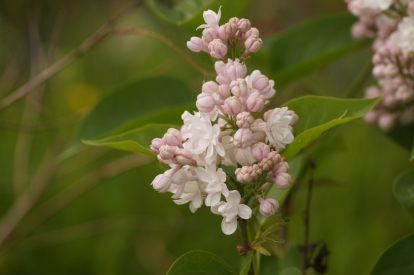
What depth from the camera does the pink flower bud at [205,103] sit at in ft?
1.19

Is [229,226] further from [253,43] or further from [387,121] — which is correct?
[387,121]

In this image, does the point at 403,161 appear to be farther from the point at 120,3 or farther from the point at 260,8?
the point at 120,3

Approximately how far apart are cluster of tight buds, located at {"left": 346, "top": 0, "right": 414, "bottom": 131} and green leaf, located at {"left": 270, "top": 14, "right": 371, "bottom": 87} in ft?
0.16

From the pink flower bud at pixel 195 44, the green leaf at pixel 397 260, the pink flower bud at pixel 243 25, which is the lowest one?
the green leaf at pixel 397 260

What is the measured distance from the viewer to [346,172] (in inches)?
41.1

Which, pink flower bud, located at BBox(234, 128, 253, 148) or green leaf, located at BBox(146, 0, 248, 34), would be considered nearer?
pink flower bud, located at BBox(234, 128, 253, 148)

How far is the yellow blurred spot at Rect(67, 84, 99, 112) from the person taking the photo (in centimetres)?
137

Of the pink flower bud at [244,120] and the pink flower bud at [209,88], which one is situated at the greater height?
the pink flower bud at [209,88]

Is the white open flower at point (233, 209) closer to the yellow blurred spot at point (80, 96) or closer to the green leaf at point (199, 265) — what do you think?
the green leaf at point (199, 265)

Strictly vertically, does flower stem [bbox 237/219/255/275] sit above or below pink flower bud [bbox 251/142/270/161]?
below

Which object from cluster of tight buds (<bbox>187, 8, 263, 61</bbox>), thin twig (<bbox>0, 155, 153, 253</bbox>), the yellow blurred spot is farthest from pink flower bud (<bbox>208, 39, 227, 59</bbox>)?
the yellow blurred spot

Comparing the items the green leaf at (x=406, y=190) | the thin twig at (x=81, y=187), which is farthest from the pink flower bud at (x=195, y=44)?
the thin twig at (x=81, y=187)

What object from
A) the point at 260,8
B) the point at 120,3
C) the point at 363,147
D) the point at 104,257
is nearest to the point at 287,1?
the point at 260,8

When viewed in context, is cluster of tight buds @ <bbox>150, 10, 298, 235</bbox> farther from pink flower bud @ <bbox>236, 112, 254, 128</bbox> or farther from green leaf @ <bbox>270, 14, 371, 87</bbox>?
green leaf @ <bbox>270, 14, 371, 87</bbox>
